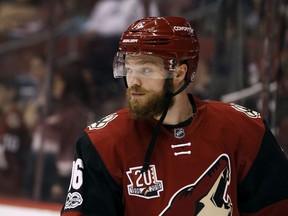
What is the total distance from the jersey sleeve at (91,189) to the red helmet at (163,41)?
0.74 ft

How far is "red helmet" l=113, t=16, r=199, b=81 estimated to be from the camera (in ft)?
5.85

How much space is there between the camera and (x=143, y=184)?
1792mm

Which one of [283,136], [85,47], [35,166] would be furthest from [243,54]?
[35,166]

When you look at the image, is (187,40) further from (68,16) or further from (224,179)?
(68,16)

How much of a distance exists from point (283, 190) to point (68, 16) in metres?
1.95

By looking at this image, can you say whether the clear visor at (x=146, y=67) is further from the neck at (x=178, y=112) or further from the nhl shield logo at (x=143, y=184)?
the nhl shield logo at (x=143, y=184)

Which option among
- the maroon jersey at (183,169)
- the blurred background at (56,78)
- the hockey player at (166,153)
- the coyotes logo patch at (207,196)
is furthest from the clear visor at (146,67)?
the blurred background at (56,78)

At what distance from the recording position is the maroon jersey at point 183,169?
1789 millimetres

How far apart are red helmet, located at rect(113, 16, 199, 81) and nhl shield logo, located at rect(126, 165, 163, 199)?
24 centimetres

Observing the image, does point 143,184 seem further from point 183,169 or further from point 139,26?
point 139,26

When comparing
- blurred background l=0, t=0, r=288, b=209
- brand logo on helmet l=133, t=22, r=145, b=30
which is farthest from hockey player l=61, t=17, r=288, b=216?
blurred background l=0, t=0, r=288, b=209

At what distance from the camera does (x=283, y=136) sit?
2.60m

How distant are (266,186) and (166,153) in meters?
0.26

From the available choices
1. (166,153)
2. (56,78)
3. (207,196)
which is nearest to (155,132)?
(166,153)
